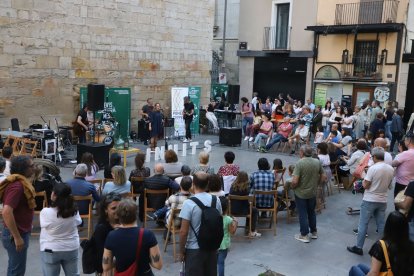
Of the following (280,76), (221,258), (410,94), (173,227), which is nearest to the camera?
(221,258)

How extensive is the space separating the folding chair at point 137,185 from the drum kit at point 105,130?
15.8 ft

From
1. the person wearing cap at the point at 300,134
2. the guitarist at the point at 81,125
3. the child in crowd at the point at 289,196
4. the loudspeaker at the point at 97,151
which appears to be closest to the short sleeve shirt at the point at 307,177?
the child in crowd at the point at 289,196

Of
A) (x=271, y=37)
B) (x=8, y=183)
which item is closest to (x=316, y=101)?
(x=271, y=37)

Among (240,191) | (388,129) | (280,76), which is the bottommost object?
(240,191)

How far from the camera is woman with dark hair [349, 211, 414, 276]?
3.22 meters

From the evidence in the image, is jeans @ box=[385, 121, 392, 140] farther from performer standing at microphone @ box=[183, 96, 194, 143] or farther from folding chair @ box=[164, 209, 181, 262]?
folding chair @ box=[164, 209, 181, 262]

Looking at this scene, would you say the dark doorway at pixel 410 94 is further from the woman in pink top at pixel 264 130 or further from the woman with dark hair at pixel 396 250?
the woman with dark hair at pixel 396 250

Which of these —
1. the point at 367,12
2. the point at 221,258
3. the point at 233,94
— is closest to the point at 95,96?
the point at 233,94

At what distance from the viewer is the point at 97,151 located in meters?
10.2

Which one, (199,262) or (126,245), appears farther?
(199,262)

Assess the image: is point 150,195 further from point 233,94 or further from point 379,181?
point 233,94

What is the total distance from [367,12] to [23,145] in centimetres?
1475

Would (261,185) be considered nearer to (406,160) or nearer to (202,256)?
(406,160)

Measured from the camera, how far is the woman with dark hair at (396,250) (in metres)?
3.22
